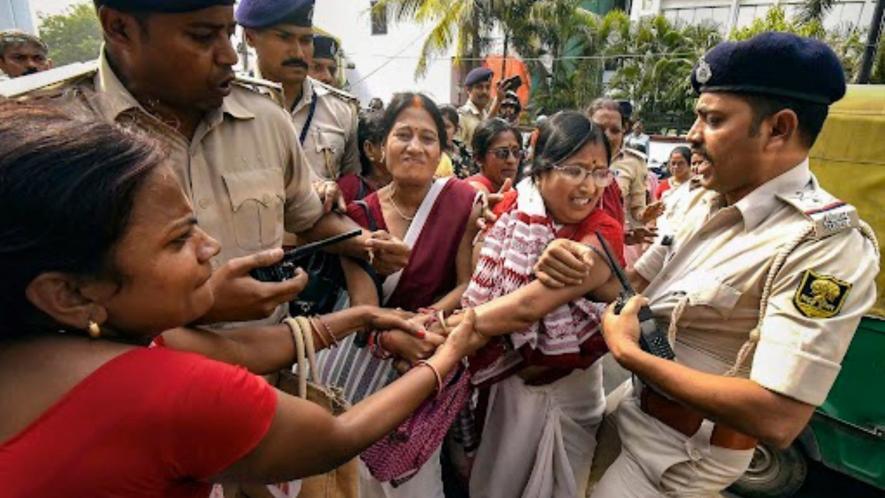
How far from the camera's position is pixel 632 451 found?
6.03 ft

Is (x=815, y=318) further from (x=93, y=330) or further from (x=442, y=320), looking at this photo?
(x=93, y=330)

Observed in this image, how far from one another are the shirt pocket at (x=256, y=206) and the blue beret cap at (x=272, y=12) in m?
1.13

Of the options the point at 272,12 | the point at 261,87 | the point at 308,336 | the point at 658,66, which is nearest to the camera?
the point at 308,336

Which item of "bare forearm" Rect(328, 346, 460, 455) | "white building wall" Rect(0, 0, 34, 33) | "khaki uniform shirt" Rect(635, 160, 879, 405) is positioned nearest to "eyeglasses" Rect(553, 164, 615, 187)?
"khaki uniform shirt" Rect(635, 160, 879, 405)

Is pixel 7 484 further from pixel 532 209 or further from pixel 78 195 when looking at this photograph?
pixel 532 209

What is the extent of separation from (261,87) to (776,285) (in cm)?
186

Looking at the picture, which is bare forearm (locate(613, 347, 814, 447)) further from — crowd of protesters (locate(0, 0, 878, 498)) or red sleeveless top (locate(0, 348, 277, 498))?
red sleeveless top (locate(0, 348, 277, 498))

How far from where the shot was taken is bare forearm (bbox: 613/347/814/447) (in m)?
1.40

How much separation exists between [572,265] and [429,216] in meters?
0.71

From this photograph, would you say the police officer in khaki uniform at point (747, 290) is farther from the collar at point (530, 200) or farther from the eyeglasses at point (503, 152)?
the eyeglasses at point (503, 152)

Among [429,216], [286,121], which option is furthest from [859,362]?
[286,121]

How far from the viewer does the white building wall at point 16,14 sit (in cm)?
1808

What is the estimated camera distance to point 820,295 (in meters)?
1.36

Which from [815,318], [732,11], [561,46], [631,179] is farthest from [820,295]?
[732,11]
